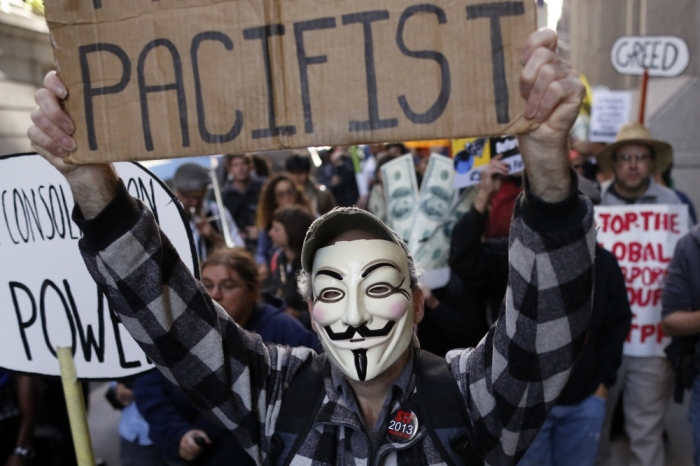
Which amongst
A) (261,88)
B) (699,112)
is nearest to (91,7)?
(261,88)

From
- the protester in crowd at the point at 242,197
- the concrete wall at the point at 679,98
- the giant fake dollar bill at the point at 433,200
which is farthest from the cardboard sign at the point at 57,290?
the concrete wall at the point at 679,98

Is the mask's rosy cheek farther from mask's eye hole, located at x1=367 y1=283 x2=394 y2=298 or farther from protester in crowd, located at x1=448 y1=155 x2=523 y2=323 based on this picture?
protester in crowd, located at x1=448 y1=155 x2=523 y2=323

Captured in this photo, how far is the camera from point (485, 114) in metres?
1.36

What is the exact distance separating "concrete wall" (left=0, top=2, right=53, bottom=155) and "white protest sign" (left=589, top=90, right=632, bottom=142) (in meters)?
6.58

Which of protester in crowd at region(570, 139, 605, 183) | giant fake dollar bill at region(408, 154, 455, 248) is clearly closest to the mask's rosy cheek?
giant fake dollar bill at region(408, 154, 455, 248)

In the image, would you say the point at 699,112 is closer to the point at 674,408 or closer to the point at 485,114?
the point at 674,408

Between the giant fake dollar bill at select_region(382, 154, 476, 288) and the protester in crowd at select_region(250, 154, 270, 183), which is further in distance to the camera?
the protester in crowd at select_region(250, 154, 270, 183)

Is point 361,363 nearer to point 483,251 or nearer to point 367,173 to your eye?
point 483,251

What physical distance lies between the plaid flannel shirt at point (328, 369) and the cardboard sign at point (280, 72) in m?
0.21

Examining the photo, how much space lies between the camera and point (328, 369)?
183cm

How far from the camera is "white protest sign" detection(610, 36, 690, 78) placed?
18.9 feet

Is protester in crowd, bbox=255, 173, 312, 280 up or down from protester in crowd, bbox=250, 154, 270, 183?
down

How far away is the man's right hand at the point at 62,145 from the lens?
1.53 meters

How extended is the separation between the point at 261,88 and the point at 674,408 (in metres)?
5.09
